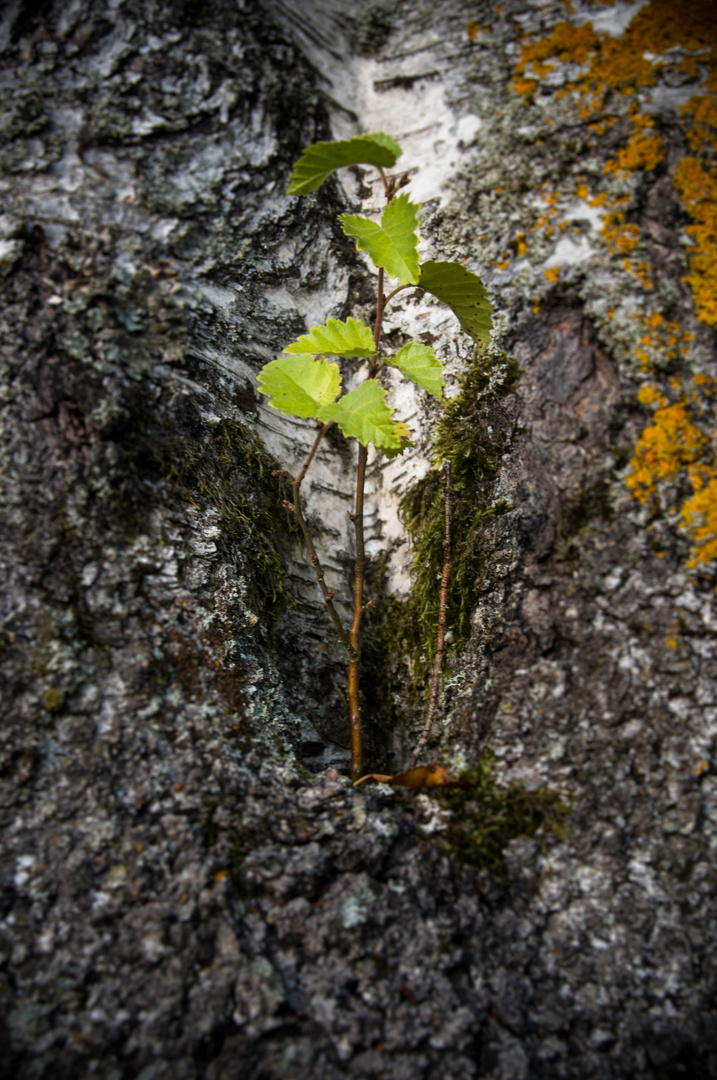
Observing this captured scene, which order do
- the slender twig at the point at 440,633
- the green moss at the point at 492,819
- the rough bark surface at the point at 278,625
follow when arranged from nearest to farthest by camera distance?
the rough bark surface at the point at 278,625
the green moss at the point at 492,819
the slender twig at the point at 440,633

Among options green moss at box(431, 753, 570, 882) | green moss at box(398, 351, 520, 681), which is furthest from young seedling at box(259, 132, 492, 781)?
green moss at box(431, 753, 570, 882)

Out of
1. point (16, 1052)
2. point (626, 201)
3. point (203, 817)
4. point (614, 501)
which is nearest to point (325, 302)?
point (626, 201)

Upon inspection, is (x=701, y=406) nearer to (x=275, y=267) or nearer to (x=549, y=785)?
(x=549, y=785)

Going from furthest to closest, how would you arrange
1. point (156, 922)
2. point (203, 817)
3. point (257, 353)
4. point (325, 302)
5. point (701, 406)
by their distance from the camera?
1. point (325, 302)
2. point (257, 353)
3. point (701, 406)
4. point (203, 817)
5. point (156, 922)

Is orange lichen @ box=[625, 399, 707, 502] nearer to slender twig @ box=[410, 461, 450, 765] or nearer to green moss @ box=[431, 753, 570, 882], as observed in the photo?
A: slender twig @ box=[410, 461, 450, 765]

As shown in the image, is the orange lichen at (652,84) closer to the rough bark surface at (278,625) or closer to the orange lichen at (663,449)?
the rough bark surface at (278,625)

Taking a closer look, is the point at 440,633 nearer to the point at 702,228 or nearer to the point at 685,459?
the point at 685,459

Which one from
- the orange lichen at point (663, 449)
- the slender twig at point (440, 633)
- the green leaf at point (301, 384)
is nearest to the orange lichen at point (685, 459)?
A: the orange lichen at point (663, 449)

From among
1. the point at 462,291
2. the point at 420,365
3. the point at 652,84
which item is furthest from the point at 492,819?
the point at 652,84
